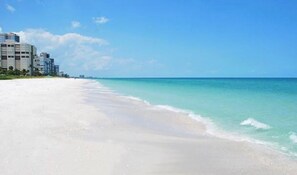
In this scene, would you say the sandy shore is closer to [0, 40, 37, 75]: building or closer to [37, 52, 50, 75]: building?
[0, 40, 37, 75]: building

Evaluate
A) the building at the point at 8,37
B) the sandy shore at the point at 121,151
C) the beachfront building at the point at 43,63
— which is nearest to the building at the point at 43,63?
the beachfront building at the point at 43,63

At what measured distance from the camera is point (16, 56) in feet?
456

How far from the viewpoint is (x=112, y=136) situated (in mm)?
10656

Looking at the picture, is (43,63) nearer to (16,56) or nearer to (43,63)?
(43,63)

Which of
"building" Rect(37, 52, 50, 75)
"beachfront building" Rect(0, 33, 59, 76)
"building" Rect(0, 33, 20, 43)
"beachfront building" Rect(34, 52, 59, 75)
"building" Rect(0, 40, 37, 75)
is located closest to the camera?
"beachfront building" Rect(0, 33, 59, 76)

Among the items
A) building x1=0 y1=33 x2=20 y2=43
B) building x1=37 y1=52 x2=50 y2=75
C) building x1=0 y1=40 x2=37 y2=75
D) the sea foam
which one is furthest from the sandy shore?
building x1=37 y1=52 x2=50 y2=75

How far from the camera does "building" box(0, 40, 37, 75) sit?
13695 cm

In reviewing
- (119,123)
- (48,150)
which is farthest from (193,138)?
(48,150)

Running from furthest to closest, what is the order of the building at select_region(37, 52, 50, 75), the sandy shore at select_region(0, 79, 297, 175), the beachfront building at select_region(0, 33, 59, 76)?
1. the building at select_region(37, 52, 50, 75)
2. the beachfront building at select_region(0, 33, 59, 76)
3. the sandy shore at select_region(0, 79, 297, 175)

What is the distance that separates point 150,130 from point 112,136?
6.77 ft

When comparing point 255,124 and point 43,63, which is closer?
point 255,124

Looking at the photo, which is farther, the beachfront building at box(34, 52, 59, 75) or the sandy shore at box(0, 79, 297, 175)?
the beachfront building at box(34, 52, 59, 75)

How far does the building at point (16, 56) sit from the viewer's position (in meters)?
137

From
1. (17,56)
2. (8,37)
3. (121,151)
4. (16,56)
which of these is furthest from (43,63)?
(121,151)
